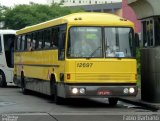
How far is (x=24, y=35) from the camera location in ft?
83.1

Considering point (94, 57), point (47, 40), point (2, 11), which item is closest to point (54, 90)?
point (47, 40)

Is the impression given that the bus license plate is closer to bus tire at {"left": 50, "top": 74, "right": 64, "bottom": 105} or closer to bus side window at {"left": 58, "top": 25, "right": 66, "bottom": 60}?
bus side window at {"left": 58, "top": 25, "right": 66, "bottom": 60}

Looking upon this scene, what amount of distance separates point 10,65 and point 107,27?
14063mm

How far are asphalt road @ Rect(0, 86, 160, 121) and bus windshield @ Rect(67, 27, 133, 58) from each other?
1.78 metres

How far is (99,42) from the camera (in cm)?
1759

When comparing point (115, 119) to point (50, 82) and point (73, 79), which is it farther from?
point (50, 82)

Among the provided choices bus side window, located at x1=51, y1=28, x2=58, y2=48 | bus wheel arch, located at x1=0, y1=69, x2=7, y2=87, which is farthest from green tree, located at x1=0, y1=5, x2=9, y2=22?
bus side window, located at x1=51, y1=28, x2=58, y2=48

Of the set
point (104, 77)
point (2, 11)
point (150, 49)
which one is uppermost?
point (2, 11)

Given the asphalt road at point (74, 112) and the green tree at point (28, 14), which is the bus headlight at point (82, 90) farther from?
the green tree at point (28, 14)

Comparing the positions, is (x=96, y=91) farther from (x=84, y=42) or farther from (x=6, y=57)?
(x=6, y=57)

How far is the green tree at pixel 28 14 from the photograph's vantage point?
7062 centimetres

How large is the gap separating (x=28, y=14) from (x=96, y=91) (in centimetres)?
5579

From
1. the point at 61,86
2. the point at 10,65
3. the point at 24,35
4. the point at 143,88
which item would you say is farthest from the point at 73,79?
the point at 10,65

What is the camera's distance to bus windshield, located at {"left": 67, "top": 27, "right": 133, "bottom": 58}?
17391 mm
